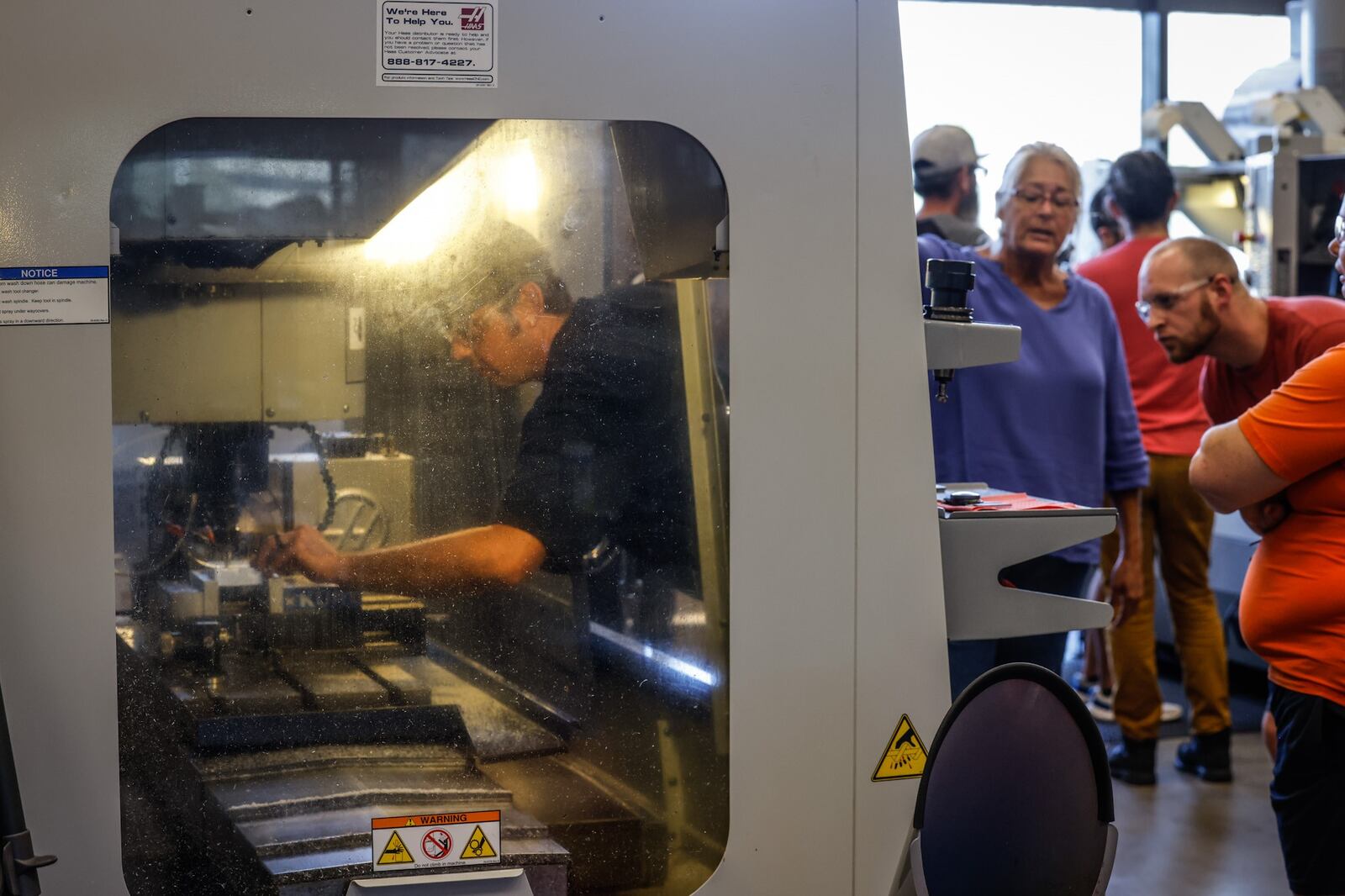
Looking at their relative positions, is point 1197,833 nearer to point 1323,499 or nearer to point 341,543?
point 1323,499

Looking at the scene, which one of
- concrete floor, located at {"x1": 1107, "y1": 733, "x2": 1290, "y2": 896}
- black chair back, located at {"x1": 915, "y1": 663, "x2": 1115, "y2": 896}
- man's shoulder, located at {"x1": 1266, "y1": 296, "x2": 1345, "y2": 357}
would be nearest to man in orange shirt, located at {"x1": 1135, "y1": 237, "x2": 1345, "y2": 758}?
man's shoulder, located at {"x1": 1266, "y1": 296, "x2": 1345, "y2": 357}

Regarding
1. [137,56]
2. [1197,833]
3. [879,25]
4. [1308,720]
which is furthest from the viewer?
[1197,833]

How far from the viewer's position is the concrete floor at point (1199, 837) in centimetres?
281

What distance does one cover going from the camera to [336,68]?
53.9 inches

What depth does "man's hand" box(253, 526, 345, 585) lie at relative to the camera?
1.38 m

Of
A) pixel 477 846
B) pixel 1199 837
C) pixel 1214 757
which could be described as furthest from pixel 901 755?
pixel 1214 757

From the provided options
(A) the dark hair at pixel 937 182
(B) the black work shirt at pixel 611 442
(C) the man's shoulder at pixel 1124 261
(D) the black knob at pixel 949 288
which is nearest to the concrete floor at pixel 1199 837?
(C) the man's shoulder at pixel 1124 261

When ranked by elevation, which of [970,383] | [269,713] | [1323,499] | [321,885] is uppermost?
[970,383]

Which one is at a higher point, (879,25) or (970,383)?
(879,25)

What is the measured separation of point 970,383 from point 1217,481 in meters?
0.48

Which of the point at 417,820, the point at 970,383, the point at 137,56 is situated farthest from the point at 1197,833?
the point at 137,56

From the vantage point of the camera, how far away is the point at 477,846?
141cm

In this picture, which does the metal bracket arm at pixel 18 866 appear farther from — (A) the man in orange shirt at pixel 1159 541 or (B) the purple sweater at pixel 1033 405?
(A) the man in orange shirt at pixel 1159 541

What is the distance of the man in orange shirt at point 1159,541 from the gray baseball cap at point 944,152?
83 cm
